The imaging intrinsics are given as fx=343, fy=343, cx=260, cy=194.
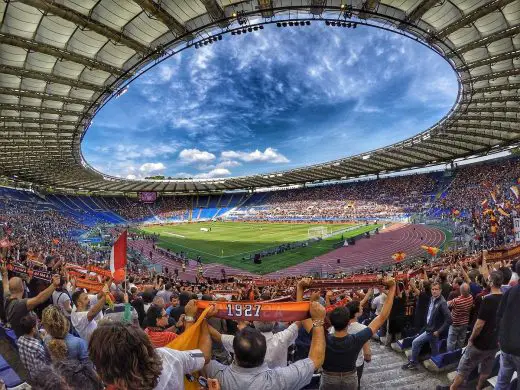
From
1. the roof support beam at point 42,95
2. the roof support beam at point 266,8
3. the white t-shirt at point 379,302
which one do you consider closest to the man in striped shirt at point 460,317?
the white t-shirt at point 379,302

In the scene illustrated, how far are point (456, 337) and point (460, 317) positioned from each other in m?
0.43

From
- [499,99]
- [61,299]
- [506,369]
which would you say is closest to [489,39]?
[499,99]

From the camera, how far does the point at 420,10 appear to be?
14781mm

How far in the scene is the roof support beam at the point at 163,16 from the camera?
1288 centimetres

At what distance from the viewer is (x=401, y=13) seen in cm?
1549

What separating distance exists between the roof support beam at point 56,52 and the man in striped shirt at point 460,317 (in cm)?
1681

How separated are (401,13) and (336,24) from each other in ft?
9.49

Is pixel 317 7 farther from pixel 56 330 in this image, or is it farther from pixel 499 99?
pixel 499 99

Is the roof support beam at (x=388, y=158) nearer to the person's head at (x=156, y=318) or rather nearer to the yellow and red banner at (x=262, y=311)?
the person's head at (x=156, y=318)

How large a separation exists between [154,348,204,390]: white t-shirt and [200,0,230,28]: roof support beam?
1398 centimetres

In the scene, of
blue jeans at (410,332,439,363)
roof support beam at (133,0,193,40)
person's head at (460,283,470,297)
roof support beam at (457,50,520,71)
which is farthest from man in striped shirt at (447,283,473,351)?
roof support beam at (457,50,520,71)

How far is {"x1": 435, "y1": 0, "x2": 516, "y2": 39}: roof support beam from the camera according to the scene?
1364 centimetres

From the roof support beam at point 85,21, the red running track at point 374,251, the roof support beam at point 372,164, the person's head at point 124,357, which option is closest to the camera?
the person's head at point 124,357

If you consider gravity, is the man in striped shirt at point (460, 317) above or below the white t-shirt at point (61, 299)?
below
